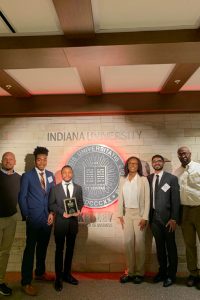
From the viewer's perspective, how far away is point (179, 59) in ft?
10.3

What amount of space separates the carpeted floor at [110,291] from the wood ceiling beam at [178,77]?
2807 mm

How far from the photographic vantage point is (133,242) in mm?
4359

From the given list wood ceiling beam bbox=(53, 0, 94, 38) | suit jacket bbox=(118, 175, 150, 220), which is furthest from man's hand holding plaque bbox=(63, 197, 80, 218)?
wood ceiling beam bbox=(53, 0, 94, 38)

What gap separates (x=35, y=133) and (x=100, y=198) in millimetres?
1524

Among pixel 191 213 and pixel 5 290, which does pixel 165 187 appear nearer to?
pixel 191 213

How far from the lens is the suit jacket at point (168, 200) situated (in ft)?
13.9

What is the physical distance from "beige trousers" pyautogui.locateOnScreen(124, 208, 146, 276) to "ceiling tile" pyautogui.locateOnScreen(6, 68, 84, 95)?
6.58 feet

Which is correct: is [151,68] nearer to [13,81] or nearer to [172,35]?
[172,35]

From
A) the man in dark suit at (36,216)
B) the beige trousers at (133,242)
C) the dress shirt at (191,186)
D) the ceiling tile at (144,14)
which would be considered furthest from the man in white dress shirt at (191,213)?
the ceiling tile at (144,14)

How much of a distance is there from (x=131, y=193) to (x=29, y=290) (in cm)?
187

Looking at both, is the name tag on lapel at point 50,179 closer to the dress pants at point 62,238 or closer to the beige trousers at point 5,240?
the dress pants at point 62,238

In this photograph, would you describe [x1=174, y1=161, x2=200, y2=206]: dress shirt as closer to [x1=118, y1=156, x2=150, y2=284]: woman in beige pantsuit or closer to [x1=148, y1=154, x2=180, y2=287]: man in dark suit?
[x1=148, y1=154, x2=180, y2=287]: man in dark suit

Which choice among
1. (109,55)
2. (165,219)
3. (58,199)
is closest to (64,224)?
(58,199)

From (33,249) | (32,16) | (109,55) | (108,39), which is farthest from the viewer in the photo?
(33,249)
